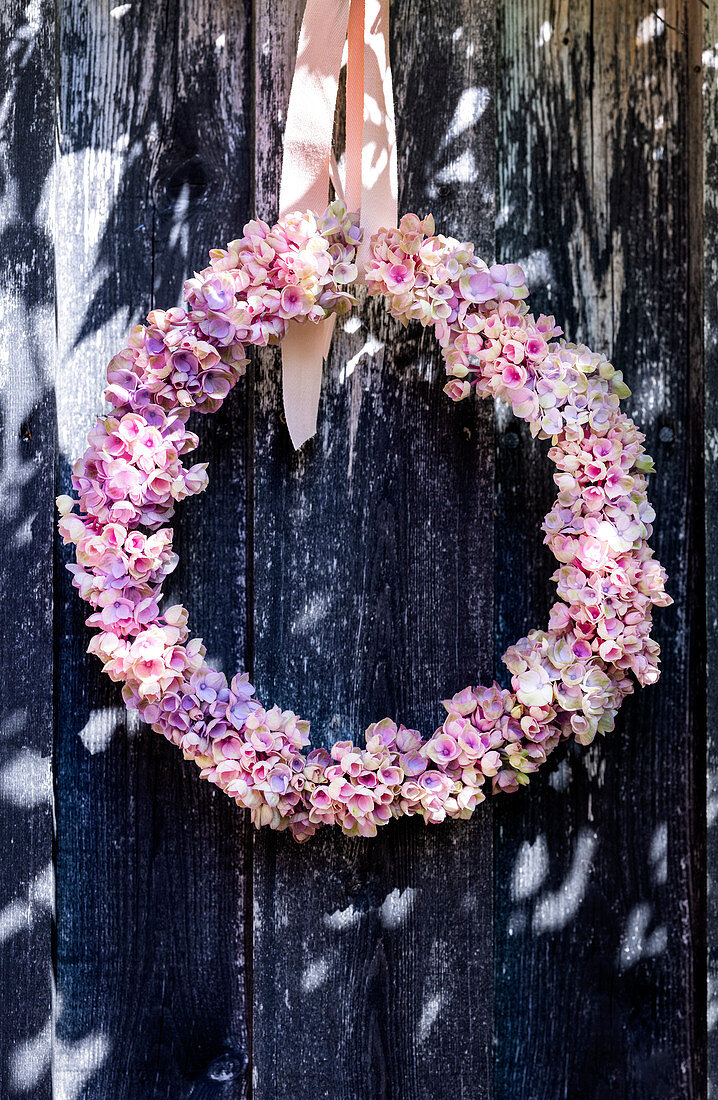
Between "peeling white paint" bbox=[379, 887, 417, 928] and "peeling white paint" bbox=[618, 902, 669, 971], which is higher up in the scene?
"peeling white paint" bbox=[379, 887, 417, 928]

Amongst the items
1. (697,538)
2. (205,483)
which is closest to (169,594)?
(205,483)

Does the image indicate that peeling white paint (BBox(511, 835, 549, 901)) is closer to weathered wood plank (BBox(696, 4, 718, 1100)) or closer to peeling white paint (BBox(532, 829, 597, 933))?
peeling white paint (BBox(532, 829, 597, 933))

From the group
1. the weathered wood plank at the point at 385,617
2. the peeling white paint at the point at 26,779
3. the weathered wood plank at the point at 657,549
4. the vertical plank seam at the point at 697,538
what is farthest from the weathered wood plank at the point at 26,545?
the vertical plank seam at the point at 697,538

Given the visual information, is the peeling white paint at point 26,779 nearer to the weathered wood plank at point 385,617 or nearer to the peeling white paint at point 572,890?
the weathered wood plank at point 385,617

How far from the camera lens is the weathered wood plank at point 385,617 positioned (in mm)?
1539

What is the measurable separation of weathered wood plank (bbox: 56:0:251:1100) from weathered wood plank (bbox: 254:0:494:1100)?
0.06 meters

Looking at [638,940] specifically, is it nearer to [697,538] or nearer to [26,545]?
[697,538]

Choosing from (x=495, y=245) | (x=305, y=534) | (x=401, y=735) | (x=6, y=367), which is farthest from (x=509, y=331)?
(x=6, y=367)

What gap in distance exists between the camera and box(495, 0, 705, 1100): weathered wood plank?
5.20ft

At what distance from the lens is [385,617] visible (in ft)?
5.21

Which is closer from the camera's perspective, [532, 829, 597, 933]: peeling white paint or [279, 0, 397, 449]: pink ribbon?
[279, 0, 397, 449]: pink ribbon

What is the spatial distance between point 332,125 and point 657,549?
876mm

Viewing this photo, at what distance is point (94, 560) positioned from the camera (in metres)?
1.39

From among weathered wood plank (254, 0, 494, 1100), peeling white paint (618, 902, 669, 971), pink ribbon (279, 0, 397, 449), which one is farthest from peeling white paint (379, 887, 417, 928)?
pink ribbon (279, 0, 397, 449)
